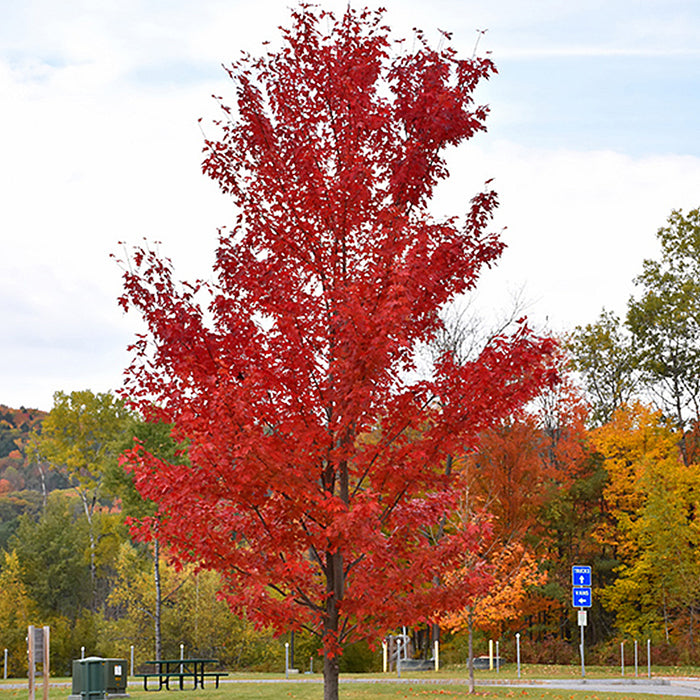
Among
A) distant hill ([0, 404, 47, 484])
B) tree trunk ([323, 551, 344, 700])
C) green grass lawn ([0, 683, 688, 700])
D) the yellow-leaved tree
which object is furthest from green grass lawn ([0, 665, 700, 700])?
distant hill ([0, 404, 47, 484])

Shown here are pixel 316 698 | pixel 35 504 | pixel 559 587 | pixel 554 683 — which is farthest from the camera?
pixel 35 504

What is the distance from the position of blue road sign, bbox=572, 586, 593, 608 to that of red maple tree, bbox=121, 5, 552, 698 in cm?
1883

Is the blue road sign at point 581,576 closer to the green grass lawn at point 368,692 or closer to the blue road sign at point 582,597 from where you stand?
the blue road sign at point 582,597

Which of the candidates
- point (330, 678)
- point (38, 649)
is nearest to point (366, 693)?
point (38, 649)

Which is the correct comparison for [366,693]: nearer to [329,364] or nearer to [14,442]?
[329,364]

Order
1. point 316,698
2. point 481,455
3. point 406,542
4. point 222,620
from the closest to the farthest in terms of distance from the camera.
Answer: point 406,542 < point 316,698 < point 481,455 < point 222,620

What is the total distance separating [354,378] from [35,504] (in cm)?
7247

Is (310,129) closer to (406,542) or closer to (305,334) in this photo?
(305,334)

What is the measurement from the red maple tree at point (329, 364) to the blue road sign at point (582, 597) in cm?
1883

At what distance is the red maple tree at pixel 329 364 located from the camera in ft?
26.5

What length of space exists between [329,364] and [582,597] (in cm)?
2110

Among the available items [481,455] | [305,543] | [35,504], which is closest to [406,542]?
[305,543]

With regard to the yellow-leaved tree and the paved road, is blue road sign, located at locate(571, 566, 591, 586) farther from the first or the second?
the yellow-leaved tree

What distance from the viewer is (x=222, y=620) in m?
42.9
